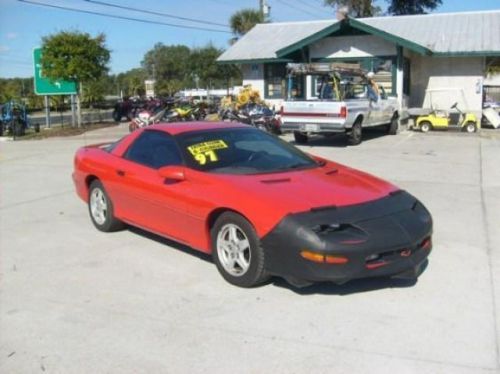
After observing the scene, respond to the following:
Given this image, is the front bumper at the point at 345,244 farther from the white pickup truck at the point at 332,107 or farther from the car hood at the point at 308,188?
the white pickup truck at the point at 332,107

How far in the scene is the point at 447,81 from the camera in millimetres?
22375

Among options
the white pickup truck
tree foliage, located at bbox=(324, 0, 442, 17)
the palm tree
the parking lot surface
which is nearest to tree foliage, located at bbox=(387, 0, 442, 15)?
tree foliage, located at bbox=(324, 0, 442, 17)

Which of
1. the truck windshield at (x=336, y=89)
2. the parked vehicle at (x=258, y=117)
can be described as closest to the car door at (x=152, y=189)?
the truck windshield at (x=336, y=89)

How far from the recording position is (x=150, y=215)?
19.4 feet

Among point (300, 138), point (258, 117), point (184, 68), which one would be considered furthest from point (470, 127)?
point (184, 68)

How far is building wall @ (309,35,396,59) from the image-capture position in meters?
21.5

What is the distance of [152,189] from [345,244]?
2.23 metres

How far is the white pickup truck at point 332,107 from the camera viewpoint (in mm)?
15508

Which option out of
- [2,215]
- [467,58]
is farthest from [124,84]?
[2,215]

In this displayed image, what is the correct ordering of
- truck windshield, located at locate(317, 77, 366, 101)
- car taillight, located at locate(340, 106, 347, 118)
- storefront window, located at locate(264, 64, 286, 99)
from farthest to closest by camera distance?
storefront window, located at locate(264, 64, 286, 99) < truck windshield, located at locate(317, 77, 366, 101) < car taillight, located at locate(340, 106, 347, 118)

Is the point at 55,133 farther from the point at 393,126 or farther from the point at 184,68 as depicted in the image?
the point at 184,68

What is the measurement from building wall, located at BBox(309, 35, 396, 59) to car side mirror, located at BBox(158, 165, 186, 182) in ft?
57.2

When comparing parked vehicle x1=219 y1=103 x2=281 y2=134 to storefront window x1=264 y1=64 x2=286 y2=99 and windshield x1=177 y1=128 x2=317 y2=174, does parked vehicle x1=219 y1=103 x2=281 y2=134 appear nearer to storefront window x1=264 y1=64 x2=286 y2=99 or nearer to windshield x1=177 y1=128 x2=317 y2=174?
storefront window x1=264 y1=64 x2=286 y2=99

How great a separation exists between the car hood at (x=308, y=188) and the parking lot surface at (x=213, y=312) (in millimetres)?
737
